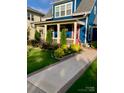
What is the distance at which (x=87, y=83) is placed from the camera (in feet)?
7.79

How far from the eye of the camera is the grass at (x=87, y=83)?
2346mm

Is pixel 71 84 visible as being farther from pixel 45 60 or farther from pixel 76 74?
pixel 45 60

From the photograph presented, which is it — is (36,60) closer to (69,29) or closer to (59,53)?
(59,53)

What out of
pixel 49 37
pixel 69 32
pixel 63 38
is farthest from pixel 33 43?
pixel 69 32

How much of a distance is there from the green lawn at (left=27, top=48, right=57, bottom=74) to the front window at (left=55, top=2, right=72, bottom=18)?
24.7 inches

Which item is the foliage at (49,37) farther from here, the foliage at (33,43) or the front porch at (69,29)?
the foliage at (33,43)

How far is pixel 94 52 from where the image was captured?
2.43 meters

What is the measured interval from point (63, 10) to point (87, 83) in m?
1.18

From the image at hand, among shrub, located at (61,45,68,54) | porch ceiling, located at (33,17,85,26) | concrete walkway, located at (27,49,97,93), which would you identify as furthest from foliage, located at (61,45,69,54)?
porch ceiling, located at (33,17,85,26)

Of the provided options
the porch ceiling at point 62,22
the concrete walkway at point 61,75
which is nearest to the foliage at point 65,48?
the concrete walkway at point 61,75
